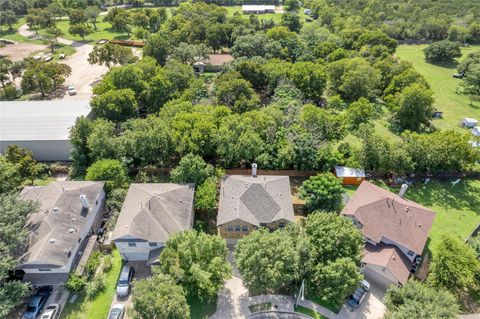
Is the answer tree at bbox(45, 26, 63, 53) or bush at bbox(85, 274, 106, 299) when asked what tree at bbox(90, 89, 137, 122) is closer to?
bush at bbox(85, 274, 106, 299)

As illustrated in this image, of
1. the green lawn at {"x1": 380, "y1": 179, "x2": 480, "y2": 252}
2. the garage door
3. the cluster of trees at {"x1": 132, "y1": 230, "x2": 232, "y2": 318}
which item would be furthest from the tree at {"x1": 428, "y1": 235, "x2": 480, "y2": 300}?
the cluster of trees at {"x1": 132, "y1": 230, "x2": 232, "y2": 318}

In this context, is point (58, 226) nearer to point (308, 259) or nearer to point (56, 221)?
point (56, 221)

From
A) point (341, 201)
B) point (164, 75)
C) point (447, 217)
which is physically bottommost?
point (447, 217)

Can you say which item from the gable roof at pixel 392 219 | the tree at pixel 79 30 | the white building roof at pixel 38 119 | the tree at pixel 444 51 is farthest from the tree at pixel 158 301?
the tree at pixel 444 51

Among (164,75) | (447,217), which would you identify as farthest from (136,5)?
(447,217)

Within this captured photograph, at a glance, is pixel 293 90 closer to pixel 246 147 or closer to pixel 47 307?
pixel 246 147

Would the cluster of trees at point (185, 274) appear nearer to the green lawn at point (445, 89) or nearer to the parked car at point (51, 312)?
the parked car at point (51, 312)

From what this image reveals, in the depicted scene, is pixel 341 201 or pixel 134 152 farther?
pixel 134 152
